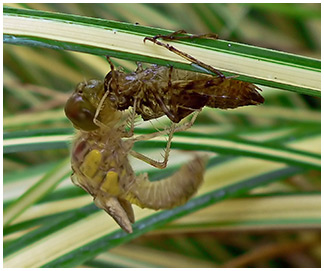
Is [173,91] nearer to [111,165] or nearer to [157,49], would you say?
[157,49]

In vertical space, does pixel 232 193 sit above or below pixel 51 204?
below

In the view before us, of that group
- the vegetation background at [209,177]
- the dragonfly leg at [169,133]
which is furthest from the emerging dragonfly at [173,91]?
the vegetation background at [209,177]

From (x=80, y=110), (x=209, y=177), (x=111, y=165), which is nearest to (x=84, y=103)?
(x=80, y=110)

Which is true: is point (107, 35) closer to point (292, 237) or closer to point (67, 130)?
point (67, 130)

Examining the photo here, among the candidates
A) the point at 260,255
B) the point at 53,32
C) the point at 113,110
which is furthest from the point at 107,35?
the point at 260,255

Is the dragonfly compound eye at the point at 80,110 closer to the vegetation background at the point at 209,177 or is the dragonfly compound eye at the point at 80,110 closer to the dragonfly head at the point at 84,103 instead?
the dragonfly head at the point at 84,103
